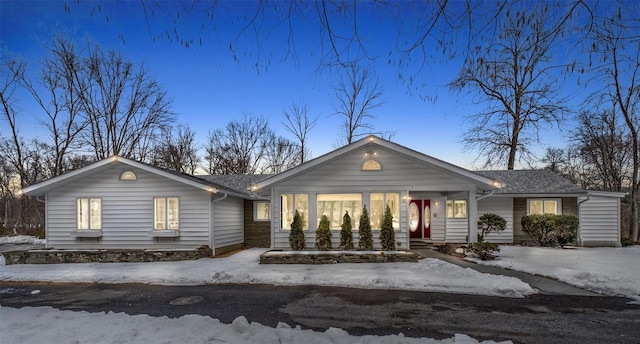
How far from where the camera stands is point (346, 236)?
13.0m

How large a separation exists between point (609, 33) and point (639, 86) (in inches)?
78.6

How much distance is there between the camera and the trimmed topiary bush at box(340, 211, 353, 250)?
1297cm

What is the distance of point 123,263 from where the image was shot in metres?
12.7

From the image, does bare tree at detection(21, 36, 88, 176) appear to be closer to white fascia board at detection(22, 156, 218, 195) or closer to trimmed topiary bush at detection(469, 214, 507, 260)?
white fascia board at detection(22, 156, 218, 195)

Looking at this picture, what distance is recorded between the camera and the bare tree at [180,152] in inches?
1273

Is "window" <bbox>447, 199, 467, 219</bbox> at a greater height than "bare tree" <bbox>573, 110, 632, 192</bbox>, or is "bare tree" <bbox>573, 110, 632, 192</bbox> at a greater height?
"bare tree" <bbox>573, 110, 632, 192</bbox>

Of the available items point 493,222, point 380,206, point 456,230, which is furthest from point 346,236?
point 456,230

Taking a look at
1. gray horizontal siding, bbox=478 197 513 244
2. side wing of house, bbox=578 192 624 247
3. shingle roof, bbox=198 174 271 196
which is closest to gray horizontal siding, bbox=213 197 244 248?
shingle roof, bbox=198 174 271 196

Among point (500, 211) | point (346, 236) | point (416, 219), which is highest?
point (500, 211)

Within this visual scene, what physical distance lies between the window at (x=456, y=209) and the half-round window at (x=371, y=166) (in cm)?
599

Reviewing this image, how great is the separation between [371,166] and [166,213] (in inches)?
334

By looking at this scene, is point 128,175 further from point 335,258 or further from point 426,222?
point 426,222

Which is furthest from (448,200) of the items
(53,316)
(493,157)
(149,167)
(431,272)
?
(53,316)

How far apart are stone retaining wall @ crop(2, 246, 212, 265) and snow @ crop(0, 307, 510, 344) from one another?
7.57 m
